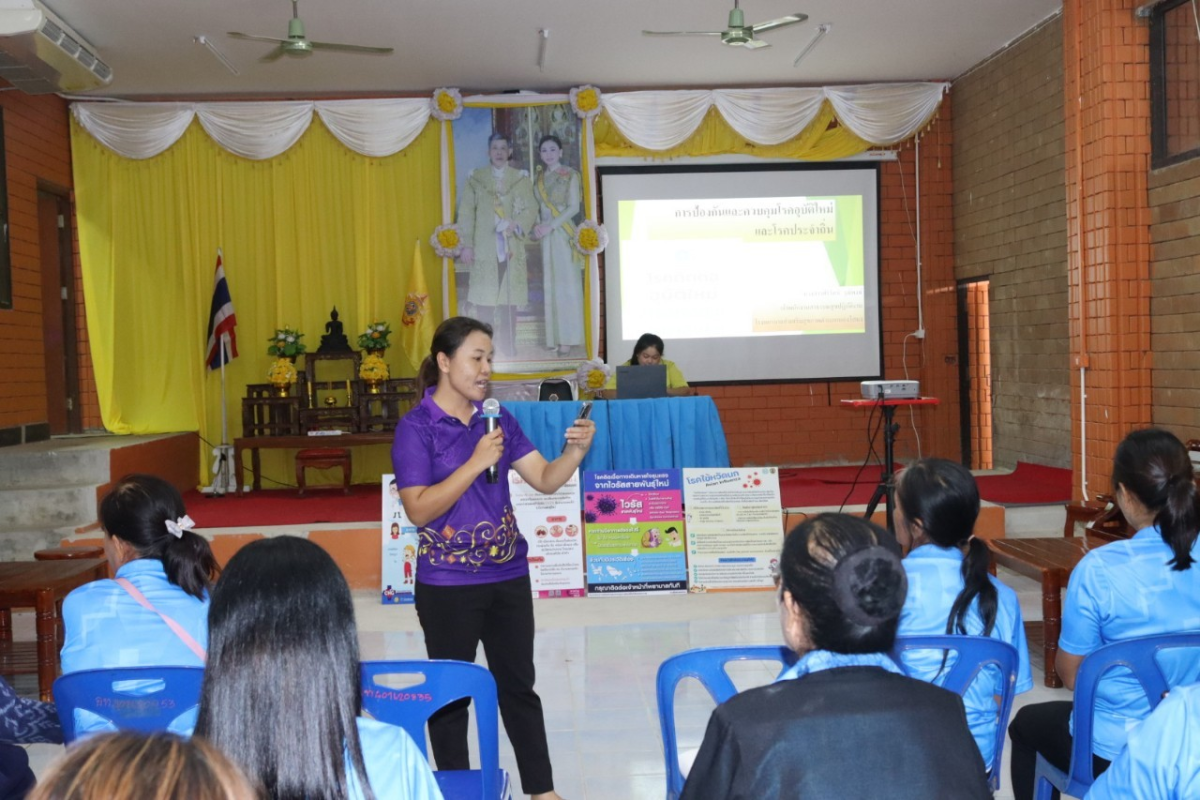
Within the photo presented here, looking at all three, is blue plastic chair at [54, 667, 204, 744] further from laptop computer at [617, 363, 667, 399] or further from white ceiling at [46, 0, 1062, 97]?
white ceiling at [46, 0, 1062, 97]

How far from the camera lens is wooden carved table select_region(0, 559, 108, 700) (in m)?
3.81

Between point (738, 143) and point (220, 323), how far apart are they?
465 cm

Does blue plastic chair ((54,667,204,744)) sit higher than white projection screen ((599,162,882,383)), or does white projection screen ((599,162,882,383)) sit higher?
white projection screen ((599,162,882,383))

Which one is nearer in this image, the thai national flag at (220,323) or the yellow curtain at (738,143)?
the thai national flag at (220,323)

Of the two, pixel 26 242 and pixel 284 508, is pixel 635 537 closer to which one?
pixel 284 508

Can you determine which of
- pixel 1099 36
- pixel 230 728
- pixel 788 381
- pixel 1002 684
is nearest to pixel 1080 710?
pixel 1002 684

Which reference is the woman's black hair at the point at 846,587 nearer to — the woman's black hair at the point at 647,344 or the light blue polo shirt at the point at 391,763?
the light blue polo shirt at the point at 391,763

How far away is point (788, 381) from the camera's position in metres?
9.68

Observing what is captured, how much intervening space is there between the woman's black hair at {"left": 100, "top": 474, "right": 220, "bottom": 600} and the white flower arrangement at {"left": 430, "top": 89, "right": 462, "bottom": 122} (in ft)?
23.4

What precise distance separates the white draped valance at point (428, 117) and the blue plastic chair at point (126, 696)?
7661 mm

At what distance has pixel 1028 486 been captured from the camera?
24.9 feet

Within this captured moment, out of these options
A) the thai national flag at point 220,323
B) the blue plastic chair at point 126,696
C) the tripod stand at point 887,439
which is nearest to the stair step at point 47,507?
the thai national flag at point 220,323

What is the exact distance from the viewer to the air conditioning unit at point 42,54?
6.09m

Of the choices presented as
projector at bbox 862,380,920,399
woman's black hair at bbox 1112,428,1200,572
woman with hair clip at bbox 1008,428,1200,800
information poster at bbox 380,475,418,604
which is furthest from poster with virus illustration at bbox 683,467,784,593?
woman with hair clip at bbox 1008,428,1200,800
